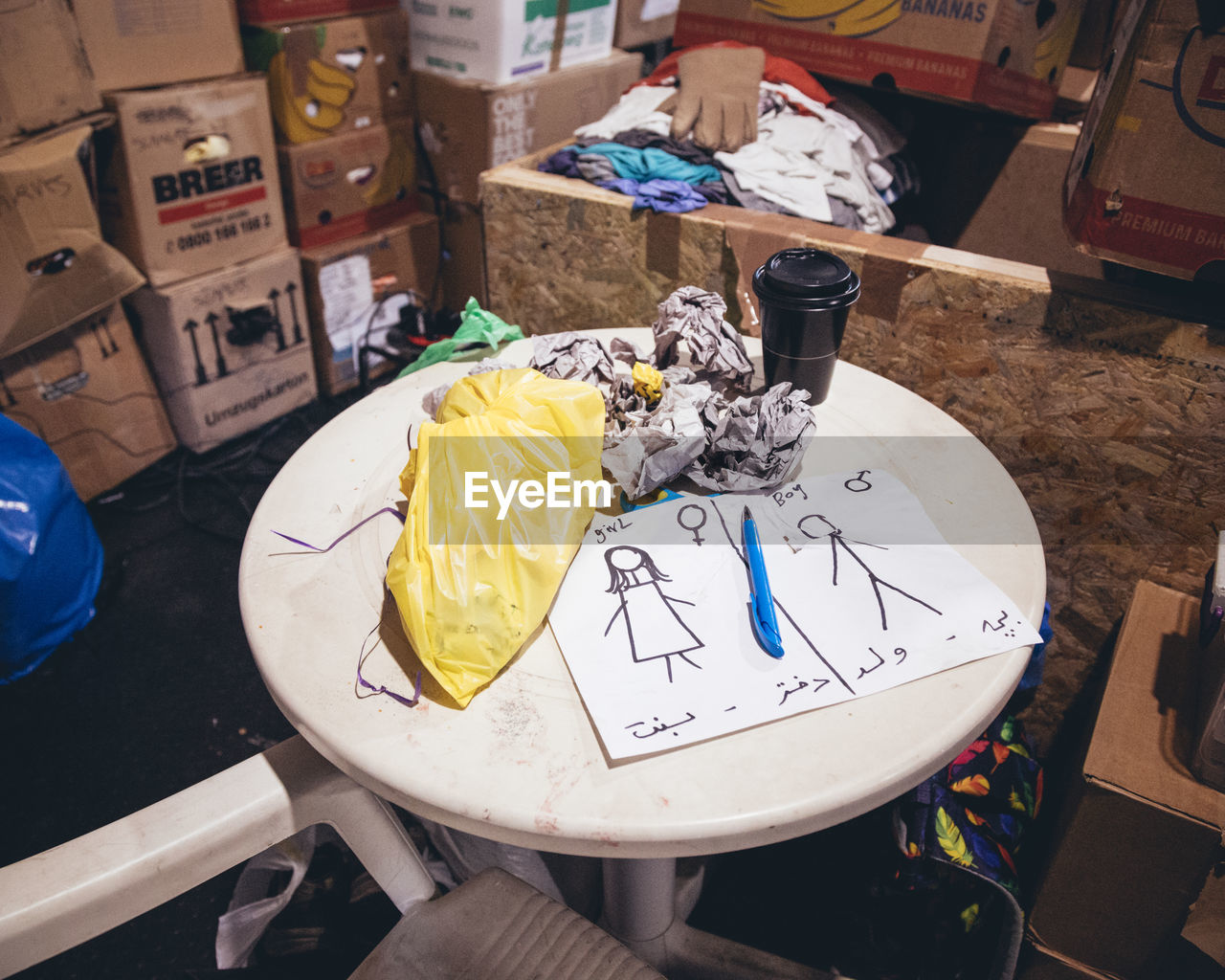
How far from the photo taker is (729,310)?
1289 mm

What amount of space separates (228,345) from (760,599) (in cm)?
186

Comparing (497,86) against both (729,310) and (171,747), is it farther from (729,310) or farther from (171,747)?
(171,747)

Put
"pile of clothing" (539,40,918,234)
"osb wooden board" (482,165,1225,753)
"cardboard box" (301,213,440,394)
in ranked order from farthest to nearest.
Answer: "cardboard box" (301,213,440,394) < "pile of clothing" (539,40,918,234) < "osb wooden board" (482,165,1225,753)

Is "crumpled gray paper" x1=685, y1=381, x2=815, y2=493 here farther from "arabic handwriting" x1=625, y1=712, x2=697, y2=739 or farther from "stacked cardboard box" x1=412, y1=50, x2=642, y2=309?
"stacked cardboard box" x1=412, y1=50, x2=642, y2=309

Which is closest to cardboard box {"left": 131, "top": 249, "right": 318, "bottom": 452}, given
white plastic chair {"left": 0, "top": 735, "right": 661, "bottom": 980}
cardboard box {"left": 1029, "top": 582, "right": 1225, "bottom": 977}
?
white plastic chair {"left": 0, "top": 735, "right": 661, "bottom": 980}

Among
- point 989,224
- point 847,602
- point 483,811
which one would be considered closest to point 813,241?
point 847,602

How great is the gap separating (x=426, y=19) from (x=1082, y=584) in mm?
2077

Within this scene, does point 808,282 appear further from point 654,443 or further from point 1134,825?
point 1134,825

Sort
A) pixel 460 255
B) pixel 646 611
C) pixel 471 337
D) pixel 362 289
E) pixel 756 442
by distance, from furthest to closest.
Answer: pixel 460 255, pixel 362 289, pixel 471 337, pixel 756 442, pixel 646 611

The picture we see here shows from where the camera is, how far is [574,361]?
890mm

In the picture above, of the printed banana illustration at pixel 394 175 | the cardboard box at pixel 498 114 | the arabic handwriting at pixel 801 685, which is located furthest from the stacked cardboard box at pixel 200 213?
the arabic handwriting at pixel 801 685

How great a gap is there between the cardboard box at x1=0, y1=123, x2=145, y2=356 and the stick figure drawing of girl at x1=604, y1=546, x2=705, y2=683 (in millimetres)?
1602

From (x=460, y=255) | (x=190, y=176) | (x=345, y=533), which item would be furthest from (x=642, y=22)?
(x=345, y=533)

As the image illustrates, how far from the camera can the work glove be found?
4.78 ft
